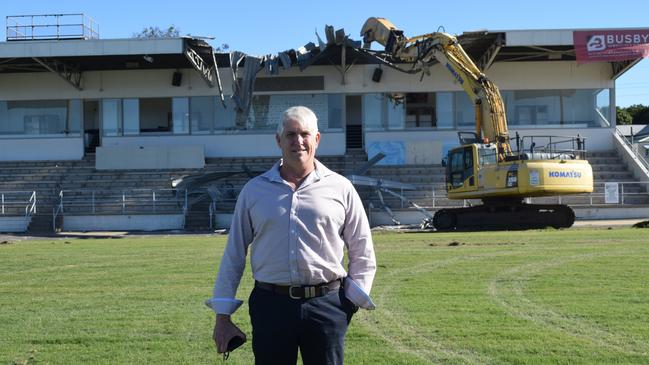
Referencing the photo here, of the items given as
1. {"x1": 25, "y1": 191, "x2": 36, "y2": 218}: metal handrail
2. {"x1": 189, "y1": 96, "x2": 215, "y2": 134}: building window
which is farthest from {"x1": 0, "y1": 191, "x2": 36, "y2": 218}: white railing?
{"x1": 189, "y1": 96, "x2": 215, "y2": 134}: building window

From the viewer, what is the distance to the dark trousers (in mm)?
4418

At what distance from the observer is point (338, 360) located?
4.51 m

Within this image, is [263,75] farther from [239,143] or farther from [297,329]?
[297,329]

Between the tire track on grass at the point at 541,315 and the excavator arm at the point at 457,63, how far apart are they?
15961 millimetres

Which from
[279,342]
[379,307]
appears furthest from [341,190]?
[379,307]

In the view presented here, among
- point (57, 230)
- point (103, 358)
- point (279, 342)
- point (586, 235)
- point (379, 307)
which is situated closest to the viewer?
point (279, 342)

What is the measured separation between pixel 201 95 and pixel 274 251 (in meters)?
38.5

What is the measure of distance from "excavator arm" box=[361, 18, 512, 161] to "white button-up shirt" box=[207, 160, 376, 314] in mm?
22970

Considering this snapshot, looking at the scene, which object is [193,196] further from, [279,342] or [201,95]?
[279,342]

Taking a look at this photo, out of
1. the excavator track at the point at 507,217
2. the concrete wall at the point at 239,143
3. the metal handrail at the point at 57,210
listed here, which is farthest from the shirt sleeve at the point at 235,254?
the concrete wall at the point at 239,143

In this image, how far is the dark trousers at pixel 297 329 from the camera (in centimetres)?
442

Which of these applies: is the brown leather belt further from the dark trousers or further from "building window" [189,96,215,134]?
"building window" [189,96,215,134]

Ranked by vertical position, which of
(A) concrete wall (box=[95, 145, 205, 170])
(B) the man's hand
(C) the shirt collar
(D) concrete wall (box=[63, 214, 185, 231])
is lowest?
(D) concrete wall (box=[63, 214, 185, 231])

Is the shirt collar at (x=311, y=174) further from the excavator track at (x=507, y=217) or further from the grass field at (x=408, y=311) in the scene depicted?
the excavator track at (x=507, y=217)
